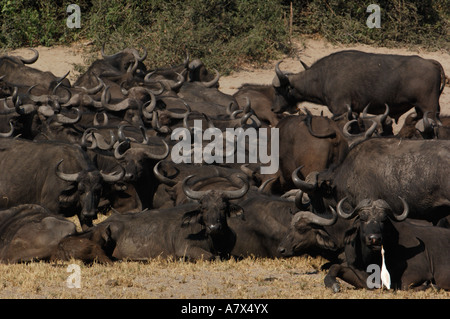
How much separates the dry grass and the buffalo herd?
27cm

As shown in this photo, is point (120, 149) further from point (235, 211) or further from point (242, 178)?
point (235, 211)

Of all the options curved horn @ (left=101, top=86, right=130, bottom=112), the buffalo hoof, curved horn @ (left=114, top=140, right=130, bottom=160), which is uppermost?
the buffalo hoof

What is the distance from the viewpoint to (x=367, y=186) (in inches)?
424

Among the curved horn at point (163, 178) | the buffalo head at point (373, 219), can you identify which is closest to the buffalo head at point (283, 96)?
the curved horn at point (163, 178)

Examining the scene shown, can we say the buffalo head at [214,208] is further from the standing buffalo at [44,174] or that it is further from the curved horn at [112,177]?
the standing buffalo at [44,174]

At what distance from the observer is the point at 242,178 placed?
37.5 ft

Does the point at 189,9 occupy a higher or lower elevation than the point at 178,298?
lower

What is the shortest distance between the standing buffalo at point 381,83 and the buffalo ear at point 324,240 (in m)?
6.74

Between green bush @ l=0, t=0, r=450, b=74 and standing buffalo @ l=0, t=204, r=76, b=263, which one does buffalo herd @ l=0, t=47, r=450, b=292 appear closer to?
standing buffalo @ l=0, t=204, r=76, b=263

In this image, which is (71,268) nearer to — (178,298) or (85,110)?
(178,298)

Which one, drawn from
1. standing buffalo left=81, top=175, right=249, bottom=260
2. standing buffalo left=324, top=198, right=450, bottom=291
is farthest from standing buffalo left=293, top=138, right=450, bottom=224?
standing buffalo left=324, top=198, right=450, bottom=291

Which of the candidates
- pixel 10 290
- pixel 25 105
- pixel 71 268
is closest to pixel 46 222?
pixel 71 268

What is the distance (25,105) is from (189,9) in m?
9.54

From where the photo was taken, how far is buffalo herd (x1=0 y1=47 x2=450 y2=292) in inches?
375
